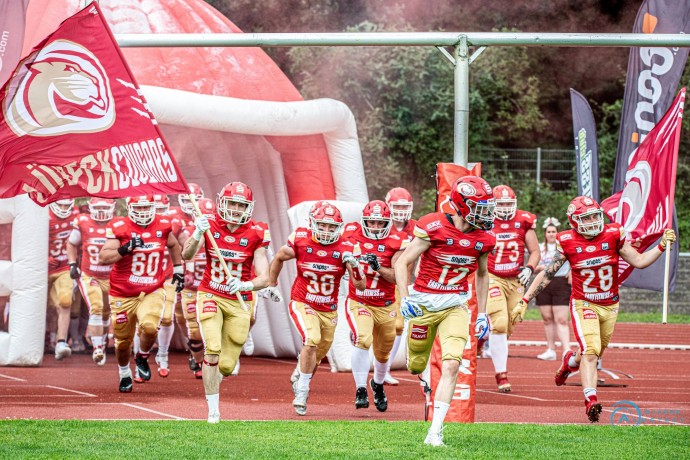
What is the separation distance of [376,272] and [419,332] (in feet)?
6.88

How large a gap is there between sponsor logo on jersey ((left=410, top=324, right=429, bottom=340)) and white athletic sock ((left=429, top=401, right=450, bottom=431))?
0.85m

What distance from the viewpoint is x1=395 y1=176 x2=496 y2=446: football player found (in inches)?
303

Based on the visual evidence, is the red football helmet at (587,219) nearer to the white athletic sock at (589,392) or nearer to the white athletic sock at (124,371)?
the white athletic sock at (589,392)

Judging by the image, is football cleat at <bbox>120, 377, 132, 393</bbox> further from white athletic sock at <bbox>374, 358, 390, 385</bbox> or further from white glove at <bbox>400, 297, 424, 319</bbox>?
white glove at <bbox>400, 297, 424, 319</bbox>

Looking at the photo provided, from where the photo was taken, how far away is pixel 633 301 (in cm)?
2169

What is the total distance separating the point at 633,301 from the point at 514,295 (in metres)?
10.4

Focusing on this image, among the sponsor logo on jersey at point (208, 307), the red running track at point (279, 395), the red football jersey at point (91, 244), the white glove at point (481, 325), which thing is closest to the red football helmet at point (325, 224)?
the sponsor logo on jersey at point (208, 307)

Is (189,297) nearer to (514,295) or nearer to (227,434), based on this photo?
(514,295)

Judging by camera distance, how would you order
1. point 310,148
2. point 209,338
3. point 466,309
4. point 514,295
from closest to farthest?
point 466,309 → point 209,338 → point 514,295 → point 310,148

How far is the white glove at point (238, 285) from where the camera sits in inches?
341

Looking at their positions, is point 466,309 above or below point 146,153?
below

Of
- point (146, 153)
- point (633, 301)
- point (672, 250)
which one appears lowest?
point (633, 301)

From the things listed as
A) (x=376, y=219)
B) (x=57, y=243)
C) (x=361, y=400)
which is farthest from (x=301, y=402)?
(x=57, y=243)

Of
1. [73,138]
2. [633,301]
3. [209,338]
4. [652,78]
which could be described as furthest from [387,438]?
[633,301]
